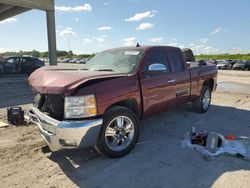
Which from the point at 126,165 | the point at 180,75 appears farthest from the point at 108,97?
the point at 180,75

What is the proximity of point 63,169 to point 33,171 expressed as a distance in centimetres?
43

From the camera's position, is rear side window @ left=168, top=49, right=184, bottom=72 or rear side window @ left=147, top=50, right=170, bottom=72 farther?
rear side window @ left=168, top=49, right=184, bottom=72

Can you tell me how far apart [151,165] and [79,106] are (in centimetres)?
142

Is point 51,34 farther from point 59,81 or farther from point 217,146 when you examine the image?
point 217,146

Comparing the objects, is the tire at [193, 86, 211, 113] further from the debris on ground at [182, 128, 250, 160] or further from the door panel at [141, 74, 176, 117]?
the debris on ground at [182, 128, 250, 160]

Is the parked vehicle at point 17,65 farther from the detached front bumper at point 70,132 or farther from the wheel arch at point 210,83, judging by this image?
the detached front bumper at point 70,132

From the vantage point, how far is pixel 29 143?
14.8 feet

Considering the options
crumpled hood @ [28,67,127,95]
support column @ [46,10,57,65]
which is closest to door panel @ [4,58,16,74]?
support column @ [46,10,57,65]

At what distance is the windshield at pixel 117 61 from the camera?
14.9ft

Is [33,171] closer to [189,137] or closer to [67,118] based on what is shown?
[67,118]

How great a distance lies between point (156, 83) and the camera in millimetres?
4625

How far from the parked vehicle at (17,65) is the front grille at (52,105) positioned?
12933mm

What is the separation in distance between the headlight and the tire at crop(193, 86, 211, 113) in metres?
3.98

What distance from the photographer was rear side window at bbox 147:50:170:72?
4781 millimetres
